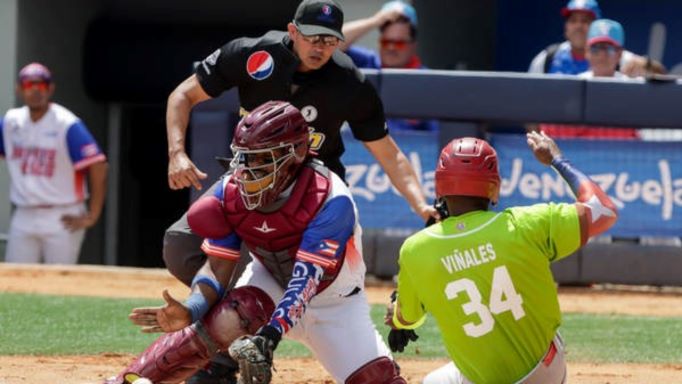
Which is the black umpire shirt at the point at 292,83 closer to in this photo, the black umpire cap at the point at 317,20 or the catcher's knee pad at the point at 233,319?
the black umpire cap at the point at 317,20

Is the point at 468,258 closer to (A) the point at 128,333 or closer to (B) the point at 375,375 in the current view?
(B) the point at 375,375

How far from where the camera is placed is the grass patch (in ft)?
26.1

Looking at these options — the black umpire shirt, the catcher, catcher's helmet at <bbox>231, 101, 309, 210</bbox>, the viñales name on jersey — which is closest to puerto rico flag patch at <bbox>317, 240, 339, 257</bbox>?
the catcher

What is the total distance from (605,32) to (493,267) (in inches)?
221

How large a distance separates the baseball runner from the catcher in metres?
0.42

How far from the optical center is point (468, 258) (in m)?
4.96

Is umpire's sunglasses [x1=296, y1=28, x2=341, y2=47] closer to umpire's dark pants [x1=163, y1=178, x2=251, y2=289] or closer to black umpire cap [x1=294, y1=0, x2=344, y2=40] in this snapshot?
black umpire cap [x1=294, y1=0, x2=344, y2=40]

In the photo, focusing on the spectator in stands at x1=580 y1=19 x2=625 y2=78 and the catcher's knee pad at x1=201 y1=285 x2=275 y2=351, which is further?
the spectator in stands at x1=580 y1=19 x2=625 y2=78

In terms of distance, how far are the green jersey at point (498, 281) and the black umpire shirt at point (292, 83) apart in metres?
1.53

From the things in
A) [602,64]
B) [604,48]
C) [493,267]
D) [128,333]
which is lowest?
[128,333]

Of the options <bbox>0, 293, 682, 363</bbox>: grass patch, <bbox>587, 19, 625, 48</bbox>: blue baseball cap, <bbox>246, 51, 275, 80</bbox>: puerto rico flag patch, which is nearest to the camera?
<bbox>246, 51, 275, 80</bbox>: puerto rico flag patch

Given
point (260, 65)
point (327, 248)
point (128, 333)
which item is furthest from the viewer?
point (128, 333)

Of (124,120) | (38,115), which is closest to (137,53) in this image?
(124,120)

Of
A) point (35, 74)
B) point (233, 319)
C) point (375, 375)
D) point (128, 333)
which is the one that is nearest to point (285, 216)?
point (233, 319)
